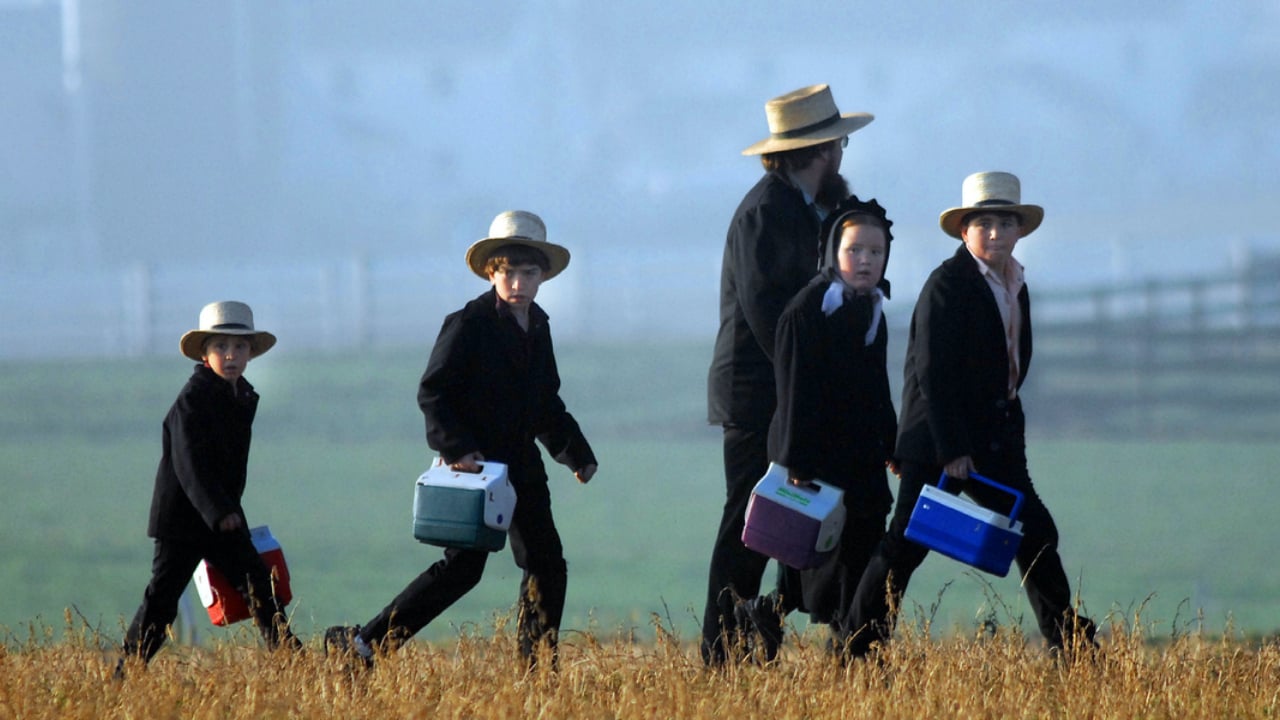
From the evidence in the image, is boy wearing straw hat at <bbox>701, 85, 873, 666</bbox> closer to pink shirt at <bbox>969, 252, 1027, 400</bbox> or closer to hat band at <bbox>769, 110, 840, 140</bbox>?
hat band at <bbox>769, 110, 840, 140</bbox>

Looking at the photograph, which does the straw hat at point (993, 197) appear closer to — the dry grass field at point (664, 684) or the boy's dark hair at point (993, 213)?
the boy's dark hair at point (993, 213)

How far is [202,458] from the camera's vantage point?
199 inches

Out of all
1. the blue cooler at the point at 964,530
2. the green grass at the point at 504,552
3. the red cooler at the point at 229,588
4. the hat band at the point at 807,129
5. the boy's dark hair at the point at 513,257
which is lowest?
the green grass at the point at 504,552

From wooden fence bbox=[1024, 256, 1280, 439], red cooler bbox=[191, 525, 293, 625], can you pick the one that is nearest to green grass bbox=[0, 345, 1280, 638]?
wooden fence bbox=[1024, 256, 1280, 439]

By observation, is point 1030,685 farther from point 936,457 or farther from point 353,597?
point 353,597

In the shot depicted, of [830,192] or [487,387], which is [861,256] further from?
[487,387]

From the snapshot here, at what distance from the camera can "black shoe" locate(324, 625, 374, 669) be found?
16.0 feet

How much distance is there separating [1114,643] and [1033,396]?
2822 centimetres

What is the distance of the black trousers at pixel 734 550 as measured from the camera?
502cm

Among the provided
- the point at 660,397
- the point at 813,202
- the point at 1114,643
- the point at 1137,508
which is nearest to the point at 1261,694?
the point at 1114,643

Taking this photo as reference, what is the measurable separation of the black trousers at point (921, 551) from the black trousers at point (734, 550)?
316mm

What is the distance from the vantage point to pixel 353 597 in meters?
22.7

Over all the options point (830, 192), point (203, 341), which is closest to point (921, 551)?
point (830, 192)

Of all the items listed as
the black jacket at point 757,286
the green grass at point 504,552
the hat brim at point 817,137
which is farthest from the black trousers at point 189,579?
the green grass at point 504,552
